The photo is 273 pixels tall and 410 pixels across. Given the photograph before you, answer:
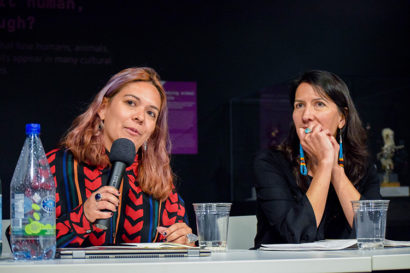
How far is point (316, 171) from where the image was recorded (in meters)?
2.53

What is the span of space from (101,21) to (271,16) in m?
1.56

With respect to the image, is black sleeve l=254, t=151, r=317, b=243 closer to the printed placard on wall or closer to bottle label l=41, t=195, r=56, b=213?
bottle label l=41, t=195, r=56, b=213

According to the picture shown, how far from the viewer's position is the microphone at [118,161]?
5.04 ft

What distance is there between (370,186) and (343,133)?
0.29 m

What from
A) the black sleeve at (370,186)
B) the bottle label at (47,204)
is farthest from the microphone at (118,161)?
the black sleeve at (370,186)

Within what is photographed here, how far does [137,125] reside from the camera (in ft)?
8.10

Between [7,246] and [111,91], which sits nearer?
[7,246]

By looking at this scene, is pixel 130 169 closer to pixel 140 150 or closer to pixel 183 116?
pixel 140 150

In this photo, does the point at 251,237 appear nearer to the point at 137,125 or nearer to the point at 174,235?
the point at 174,235

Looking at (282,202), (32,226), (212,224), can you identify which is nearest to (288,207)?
(282,202)

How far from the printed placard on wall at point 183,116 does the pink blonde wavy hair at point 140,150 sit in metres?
2.63

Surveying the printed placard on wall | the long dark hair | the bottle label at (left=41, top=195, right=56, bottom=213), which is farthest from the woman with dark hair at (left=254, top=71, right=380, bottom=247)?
the printed placard on wall

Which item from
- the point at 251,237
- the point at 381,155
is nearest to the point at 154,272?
the point at 251,237

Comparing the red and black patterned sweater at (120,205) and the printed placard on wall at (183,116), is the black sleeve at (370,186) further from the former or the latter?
the printed placard on wall at (183,116)
